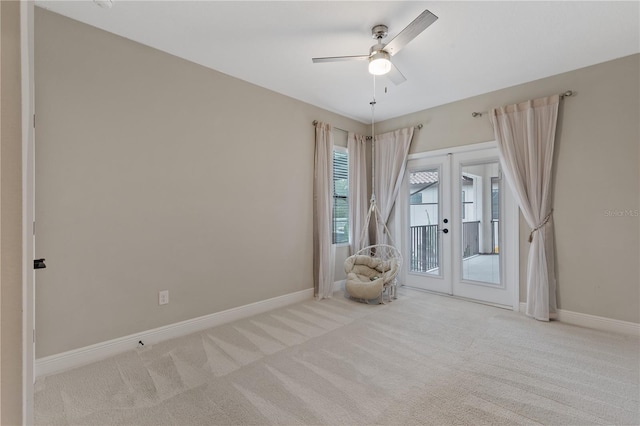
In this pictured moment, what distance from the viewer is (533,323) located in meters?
3.14

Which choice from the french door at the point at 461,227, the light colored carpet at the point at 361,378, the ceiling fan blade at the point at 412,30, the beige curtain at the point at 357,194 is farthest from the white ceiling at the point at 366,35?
the light colored carpet at the point at 361,378

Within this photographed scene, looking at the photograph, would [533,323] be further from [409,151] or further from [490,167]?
[409,151]

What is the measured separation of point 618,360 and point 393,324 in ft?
5.97

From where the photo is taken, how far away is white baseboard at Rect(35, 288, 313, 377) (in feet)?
7.18

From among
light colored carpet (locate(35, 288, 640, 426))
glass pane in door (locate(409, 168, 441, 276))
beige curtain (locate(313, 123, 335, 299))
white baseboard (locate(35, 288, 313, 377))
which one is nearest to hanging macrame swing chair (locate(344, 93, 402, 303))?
beige curtain (locate(313, 123, 335, 299))

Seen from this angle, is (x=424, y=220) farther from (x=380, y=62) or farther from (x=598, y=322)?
(x=380, y=62)

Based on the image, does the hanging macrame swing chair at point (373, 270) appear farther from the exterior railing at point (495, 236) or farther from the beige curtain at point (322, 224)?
the exterior railing at point (495, 236)

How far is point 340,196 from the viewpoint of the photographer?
15.0ft

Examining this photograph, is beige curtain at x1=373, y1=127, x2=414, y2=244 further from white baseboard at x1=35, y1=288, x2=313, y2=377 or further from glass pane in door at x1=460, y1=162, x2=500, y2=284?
white baseboard at x1=35, y1=288, x2=313, y2=377

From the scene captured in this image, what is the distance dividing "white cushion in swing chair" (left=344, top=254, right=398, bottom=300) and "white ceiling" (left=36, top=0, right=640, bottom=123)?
2347 millimetres

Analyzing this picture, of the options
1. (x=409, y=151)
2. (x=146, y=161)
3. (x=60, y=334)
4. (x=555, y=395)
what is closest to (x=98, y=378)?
(x=60, y=334)

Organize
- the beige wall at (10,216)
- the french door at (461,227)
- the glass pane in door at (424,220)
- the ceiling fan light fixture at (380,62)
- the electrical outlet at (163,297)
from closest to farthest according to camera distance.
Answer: the beige wall at (10,216) → the ceiling fan light fixture at (380,62) → the electrical outlet at (163,297) → the french door at (461,227) → the glass pane in door at (424,220)

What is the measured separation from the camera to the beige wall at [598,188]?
9.25 ft

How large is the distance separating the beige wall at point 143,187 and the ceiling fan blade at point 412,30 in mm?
1767
